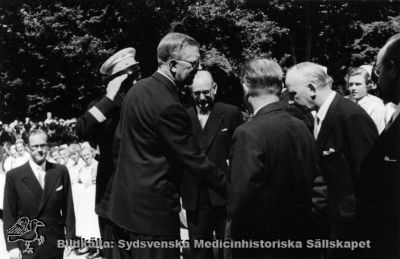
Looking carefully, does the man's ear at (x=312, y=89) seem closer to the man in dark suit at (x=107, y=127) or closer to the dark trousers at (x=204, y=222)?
the man in dark suit at (x=107, y=127)

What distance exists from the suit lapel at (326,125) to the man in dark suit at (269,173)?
0.61 meters

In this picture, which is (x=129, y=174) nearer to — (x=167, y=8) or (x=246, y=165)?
(x=246, y=165)

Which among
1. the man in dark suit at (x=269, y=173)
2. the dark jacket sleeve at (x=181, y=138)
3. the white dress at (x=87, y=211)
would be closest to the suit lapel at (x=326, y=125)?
the man in dark suit at (x=269, y=173)

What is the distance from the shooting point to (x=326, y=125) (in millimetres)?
3979

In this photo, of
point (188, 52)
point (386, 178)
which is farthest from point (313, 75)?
point (386, 178)

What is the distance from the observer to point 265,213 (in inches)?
129

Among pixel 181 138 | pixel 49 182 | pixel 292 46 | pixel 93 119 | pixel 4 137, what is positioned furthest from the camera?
pixel 292 46

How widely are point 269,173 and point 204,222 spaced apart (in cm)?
222

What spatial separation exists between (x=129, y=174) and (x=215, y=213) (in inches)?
77.7

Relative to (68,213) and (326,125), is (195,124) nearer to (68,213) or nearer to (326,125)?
(68,213)

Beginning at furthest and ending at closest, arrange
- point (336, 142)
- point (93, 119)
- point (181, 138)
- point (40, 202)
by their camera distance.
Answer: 1. point (40, 202)
2. point (93, 119)
3. point (336, 142)
4. point (181, 138)

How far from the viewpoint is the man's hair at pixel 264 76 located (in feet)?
11.1

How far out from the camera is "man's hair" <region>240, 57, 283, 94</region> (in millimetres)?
3389

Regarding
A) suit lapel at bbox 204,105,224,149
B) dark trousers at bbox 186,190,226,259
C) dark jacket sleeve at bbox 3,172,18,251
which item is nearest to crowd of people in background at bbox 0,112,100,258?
dark jacket sleeve at bbox 3,172,18,251
